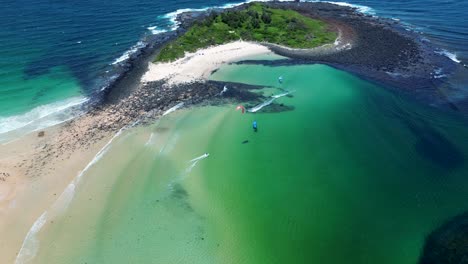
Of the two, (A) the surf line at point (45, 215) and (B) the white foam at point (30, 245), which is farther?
(A) the surf line at point (45, 215)

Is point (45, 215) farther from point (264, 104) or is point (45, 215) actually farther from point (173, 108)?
point (264, 104)

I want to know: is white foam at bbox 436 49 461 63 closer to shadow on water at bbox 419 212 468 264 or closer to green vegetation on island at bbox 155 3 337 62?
green vegetation on island at bbox 155 3 337 62

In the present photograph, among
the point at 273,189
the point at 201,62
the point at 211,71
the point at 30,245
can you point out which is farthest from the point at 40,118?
the point at 273,189

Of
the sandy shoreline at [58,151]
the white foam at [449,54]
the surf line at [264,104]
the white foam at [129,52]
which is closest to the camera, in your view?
the sandy shoreline at [58,151]

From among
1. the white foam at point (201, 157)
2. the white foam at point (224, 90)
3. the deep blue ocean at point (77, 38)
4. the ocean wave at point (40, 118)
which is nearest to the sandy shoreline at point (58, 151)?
the white foam at point (224, 90)

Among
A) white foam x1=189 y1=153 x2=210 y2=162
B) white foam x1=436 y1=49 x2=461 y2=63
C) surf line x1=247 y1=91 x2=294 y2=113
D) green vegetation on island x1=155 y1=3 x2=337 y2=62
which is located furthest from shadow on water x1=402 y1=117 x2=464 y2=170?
green vegetation on island x1=155 y1=3 x2=337 y2=62

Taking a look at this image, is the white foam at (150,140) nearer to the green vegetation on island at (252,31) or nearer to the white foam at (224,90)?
the white foam at (224,90)
